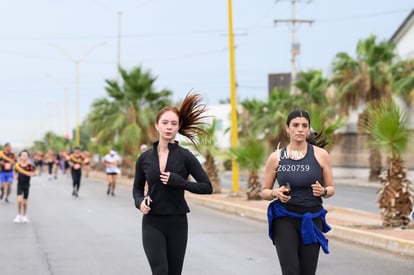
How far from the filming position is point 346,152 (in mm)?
48125

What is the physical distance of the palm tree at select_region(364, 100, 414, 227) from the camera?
46.4ft

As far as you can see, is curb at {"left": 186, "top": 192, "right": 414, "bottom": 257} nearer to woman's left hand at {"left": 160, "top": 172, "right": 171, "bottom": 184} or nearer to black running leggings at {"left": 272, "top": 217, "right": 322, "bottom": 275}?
black running leggings at {"left": 272, "top": 217, "right": 322, "bottom": 275}

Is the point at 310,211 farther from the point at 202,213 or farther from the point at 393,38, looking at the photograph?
the point at 393,38

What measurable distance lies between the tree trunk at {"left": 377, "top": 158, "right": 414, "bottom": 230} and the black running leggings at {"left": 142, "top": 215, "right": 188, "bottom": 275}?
868 cm

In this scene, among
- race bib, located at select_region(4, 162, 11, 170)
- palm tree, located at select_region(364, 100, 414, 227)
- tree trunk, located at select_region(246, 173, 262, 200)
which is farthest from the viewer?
race bib, located at select_region(4, 162, 11, 170)

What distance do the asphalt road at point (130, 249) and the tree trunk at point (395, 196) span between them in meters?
1.13

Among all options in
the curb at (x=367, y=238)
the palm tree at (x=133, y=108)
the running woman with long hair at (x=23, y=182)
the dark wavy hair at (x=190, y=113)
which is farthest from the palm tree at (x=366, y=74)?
the dark wavy hair at (x=190, y=113)

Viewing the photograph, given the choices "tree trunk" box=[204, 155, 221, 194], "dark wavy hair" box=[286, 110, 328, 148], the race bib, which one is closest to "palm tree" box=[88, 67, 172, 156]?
"tree trunk" box=[204, 155, 221, 194]

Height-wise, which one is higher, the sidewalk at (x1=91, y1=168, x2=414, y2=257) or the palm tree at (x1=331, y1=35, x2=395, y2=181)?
the palm tree at (x1=331, y1=35, x2=395, y2=181)

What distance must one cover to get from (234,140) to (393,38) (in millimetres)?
24451

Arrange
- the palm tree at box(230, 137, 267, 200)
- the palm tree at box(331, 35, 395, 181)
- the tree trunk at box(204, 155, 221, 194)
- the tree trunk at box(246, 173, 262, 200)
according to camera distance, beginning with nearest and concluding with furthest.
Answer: the palm tree at box(230, 137, 267, 200) < the tree trunk at box(246, 173, 262, 200) < the tree trunk at box(204, 155, 221, 194) < the palm tree at box(331, 35, 395, 181)

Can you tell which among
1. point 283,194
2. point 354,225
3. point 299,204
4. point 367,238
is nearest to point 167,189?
point 283,194

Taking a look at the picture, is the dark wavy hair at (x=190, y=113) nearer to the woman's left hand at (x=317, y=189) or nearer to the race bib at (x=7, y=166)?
the woman's left hand at (x=317, y=189)

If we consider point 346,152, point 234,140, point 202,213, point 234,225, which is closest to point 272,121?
point 346,152
